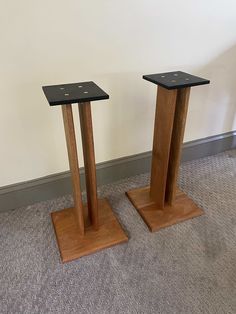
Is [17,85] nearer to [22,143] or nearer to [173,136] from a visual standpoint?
[22,143]

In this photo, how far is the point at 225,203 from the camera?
161 cm

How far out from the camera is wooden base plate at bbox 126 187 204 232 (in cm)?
145

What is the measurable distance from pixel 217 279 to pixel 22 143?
121cm

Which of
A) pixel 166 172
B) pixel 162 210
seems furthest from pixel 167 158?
pixel 162 210

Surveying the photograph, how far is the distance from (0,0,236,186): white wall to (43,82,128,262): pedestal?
0.24m

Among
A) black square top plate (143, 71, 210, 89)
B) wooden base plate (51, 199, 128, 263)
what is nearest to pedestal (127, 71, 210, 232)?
black square top plate (143, 71, 210, 89)

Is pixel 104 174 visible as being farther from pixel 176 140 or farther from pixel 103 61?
pixel 103 61

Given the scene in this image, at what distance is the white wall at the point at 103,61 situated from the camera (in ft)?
4.05

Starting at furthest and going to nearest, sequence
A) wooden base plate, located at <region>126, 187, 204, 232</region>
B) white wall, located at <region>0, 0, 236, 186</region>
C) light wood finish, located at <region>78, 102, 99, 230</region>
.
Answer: wooden base plate, located at <region>126, 187, 204, 232</region>
white wall, located at <region>0, 0, 236, 186</region>
light wood finish, located at <region>78, 102, 99, 230</region>

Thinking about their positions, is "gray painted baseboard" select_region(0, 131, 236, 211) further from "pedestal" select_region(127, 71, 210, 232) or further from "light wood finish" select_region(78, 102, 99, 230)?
"light wood finish" select_region(78, 102, 99, 230)

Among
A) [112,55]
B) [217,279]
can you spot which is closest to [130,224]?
[217,279]

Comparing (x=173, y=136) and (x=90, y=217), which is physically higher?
(x=173, y=136)

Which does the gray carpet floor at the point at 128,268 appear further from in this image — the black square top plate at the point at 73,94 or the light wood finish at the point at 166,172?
the black square top plate at the point at 73,94

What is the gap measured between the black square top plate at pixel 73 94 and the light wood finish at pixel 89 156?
52 mm
